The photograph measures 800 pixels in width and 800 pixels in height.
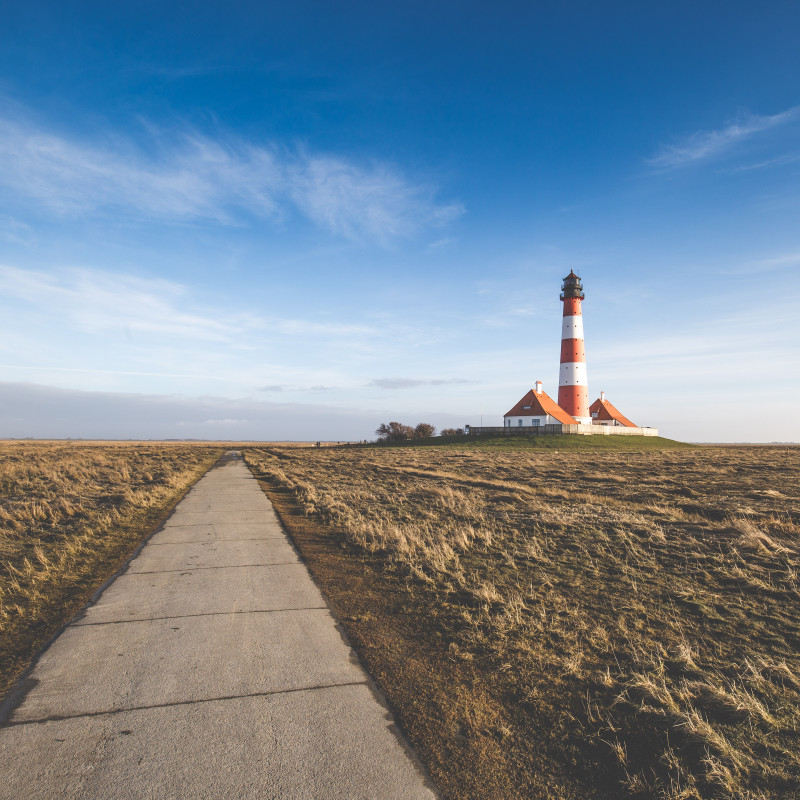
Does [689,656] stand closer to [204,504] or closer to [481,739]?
[481,739]

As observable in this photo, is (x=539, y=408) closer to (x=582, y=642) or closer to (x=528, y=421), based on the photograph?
(x=528, y=421)

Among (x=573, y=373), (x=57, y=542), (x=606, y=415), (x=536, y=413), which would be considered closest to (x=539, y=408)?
(x=536, y=413)

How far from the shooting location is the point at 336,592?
7285 mm

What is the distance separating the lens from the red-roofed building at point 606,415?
6989cm

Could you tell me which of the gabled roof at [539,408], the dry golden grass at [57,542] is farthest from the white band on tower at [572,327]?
the dry golden grass at [57,542]

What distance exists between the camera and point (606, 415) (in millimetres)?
70875

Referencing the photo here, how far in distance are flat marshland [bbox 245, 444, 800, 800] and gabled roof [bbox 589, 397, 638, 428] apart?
60121 millimetres

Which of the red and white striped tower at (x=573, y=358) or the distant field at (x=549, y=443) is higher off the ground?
the red and white striped tower at (x=573, y=358)

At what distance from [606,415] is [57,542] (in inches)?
2761

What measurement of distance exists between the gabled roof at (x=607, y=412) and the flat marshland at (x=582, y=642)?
197ft

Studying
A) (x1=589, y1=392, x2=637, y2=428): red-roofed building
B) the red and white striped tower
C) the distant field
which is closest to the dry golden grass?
the distant field

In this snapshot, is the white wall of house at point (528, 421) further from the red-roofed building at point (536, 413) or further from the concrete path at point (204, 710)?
the concrete path at point (204, 710)

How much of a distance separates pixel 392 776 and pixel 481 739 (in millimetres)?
874

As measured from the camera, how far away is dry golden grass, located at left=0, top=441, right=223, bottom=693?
6043mm
